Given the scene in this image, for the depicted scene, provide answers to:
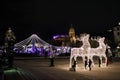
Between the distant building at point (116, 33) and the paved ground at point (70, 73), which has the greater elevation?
the distant building at point (116, 33)

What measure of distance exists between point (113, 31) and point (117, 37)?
12.9 feet

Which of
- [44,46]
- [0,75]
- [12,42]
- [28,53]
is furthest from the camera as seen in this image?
[44,46]

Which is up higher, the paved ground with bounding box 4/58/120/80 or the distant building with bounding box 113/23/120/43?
the distant building with bounding box 113/23/120/43

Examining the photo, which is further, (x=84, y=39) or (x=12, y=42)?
(x=84, y=39)

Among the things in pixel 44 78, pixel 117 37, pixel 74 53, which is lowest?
pixel 44 78

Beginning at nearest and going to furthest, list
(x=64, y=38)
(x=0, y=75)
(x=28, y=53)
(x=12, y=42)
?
(x=0, y=75), (x=12, y=42), (x=28, y=53), (x=64, y=38)

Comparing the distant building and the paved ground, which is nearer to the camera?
the paved ground

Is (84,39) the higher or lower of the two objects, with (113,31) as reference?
lower

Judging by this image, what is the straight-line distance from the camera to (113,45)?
88.8 meters

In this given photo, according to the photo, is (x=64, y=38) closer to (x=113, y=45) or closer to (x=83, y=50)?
(x=113, y=45)

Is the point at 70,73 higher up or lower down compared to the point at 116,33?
lower down

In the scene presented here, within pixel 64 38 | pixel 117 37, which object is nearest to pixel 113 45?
pixel 117 37

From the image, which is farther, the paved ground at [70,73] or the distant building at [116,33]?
the distant building at [116,33]

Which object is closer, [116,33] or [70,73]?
[70,73]
